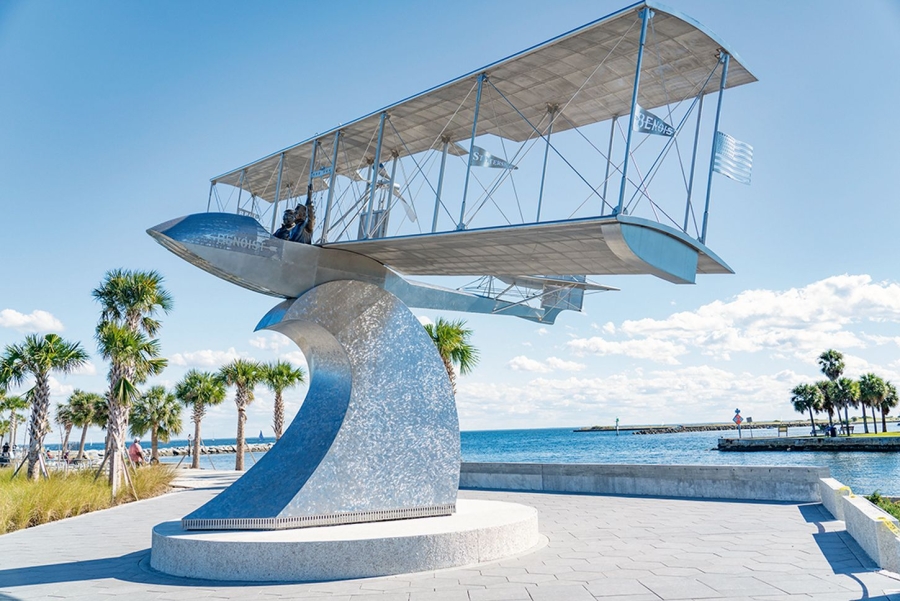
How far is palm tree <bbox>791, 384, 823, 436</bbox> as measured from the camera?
85250mm

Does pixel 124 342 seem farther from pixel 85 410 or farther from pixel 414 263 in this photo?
pixel 85 410

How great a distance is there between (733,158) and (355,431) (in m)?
8.20

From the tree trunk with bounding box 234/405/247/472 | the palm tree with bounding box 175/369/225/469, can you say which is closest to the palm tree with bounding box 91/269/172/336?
the tree trunk with bounding box 234/405/247/472

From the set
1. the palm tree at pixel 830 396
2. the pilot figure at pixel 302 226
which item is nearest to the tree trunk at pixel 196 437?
the pilot figure at pixel 302 226

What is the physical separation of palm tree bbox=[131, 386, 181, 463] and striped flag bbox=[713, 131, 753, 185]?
46.3 meters

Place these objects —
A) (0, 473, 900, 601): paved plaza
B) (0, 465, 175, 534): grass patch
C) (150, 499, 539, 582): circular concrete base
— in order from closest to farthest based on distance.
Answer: (0, 473, 900, 601): paved plaza, (150, 499, 539, 582): circular concrete base, (0, 465, 175, 534): grass patch

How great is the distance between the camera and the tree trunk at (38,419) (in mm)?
22297

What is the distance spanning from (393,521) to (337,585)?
245 centimetres

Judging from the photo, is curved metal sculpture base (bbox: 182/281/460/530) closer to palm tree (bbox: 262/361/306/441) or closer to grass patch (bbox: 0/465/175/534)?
grass patch (bbox: 0/465/175/534)

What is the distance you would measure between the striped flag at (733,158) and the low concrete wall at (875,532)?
18.7 feet

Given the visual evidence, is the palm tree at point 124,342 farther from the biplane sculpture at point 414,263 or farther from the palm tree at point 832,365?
the palm tree at point 832,365

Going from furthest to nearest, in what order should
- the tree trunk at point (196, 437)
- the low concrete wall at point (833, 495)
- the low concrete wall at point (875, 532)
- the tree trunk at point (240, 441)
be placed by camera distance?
the tree trunk at point (196, 437) → the tree trunk at point (240, 441) → the low concrete wall at point (833, 495) → the low concrete wall at point (875, 532)

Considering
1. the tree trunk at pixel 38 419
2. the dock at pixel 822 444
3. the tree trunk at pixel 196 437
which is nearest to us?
the tree trunk at pixel 38 419

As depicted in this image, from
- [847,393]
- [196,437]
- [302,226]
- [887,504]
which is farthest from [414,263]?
[847,393]
